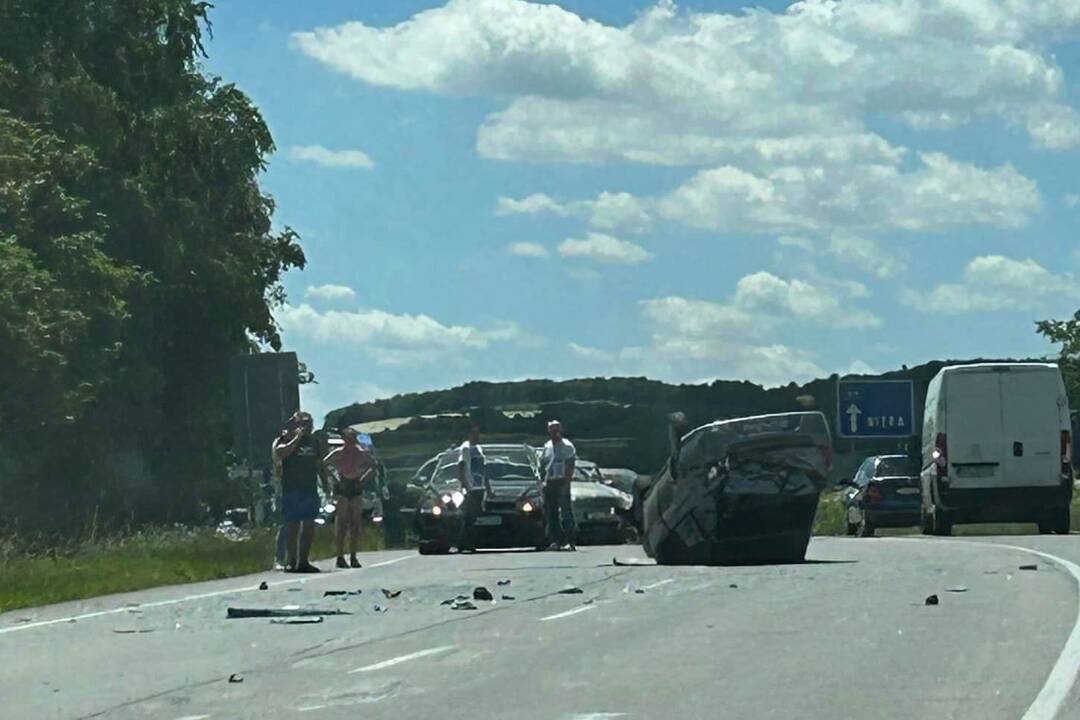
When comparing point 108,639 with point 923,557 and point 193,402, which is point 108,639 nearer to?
point 923,557

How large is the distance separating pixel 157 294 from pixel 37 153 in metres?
9.89

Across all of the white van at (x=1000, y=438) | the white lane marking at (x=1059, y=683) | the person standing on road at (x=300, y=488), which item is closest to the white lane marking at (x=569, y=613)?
the white lane marking at (x=1059, y=683)

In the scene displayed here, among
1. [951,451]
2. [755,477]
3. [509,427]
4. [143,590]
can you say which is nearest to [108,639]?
[143,590]

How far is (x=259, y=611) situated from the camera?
17391mm

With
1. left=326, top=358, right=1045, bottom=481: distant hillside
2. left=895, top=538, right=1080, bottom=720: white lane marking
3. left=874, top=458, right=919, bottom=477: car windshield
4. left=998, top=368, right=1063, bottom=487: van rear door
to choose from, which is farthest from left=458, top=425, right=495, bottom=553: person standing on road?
left=326, top=358, right=1045, bottom=481: distant hillside

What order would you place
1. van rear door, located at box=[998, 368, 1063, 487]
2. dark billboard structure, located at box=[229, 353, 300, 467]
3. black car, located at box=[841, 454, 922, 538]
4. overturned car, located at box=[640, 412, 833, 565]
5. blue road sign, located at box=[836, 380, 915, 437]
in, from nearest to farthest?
overturned car, located at box=[640, 412, 833, 565]
van rear door, located at box=[998, 368, 1063, 487]
dark billboard structure, located at box=[229, 353, 300, 467]
black car, located at box=[841, 454, 922, 538]
blue road sign, located at box=[836, 380, 915, 437]

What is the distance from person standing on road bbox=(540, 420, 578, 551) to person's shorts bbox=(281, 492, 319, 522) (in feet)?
18.0

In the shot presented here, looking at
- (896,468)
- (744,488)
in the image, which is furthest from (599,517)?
(744,488)

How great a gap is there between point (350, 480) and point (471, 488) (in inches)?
167

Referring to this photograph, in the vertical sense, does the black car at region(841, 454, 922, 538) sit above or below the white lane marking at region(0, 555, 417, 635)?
above

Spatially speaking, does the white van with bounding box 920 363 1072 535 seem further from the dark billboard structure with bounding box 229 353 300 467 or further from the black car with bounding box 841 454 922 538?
the dark billboard structure with bounding box 229 353 300 467

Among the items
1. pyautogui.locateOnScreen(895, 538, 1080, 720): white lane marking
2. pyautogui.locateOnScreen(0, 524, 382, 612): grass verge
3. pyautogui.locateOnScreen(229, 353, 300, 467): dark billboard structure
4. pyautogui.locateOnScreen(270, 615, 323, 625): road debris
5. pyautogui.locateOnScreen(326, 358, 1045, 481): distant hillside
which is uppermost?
pyautogui.locateOnScreen(326, 358, 1045, 481): distant hillside

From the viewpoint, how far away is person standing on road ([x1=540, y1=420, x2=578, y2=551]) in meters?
30.5

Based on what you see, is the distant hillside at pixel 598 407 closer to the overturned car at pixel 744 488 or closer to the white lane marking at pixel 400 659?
the overturned car at pixel 744 488
